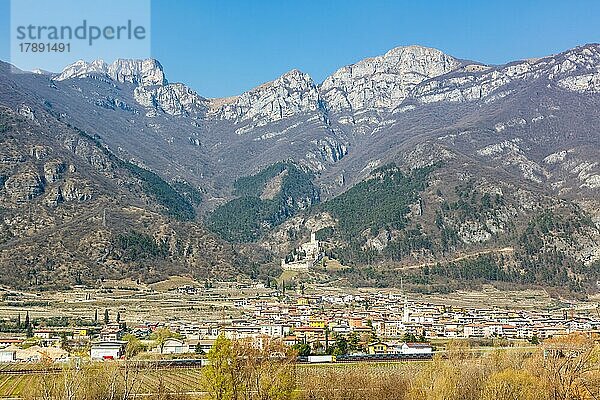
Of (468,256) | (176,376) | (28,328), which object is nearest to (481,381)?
(176,376)

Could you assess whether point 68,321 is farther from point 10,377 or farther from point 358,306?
point 358,306

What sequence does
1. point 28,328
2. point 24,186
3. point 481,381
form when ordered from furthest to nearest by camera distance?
point 24,186 < point 28,328 < point 481,381

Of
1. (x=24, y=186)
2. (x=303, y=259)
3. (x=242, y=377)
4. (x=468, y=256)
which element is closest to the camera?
(x=242, y=377)

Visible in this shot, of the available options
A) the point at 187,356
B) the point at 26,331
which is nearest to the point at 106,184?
the point at 26,331

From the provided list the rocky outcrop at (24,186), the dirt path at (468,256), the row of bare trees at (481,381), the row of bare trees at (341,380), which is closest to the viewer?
the row of bare trees at (341,380)

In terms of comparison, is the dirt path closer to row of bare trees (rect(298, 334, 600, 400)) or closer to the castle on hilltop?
the castle on hilltop

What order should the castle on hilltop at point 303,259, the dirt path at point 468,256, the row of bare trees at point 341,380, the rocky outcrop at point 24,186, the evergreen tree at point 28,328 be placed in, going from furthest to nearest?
1. the castle on hilltop at point 303,259
2. the rocky outcrop at point 24,186
3. the dirt path at point 468,256
4. the evergreen tree at point 28,328
5. the row of bare trees at point 341,380

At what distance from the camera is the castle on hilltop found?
178800mm

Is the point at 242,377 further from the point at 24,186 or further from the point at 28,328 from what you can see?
the point at 24,186

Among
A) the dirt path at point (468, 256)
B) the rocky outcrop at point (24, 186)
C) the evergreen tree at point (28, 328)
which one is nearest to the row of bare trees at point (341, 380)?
the evergreen tree at point (28, 328)

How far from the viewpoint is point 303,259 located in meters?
186

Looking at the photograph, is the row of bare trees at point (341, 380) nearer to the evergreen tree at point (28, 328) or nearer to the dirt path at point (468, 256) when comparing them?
the evergreen tree at point (28, 328)

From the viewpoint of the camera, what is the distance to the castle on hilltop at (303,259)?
178800mm

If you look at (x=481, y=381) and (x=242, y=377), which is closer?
(x=242, y=377)
